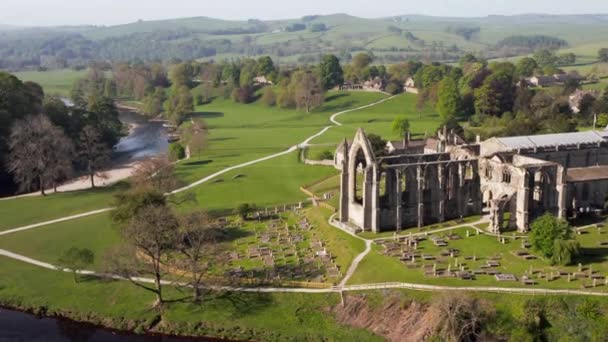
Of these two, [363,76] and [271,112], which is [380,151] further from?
[363,76]

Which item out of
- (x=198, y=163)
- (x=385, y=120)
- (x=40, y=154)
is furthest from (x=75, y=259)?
(x=385, y=120)

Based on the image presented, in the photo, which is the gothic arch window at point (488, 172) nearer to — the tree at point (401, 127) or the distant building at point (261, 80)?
the tree at point (401, 127)

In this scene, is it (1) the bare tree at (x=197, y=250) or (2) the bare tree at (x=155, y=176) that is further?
(2) the bare tree at (x=155, y=176)

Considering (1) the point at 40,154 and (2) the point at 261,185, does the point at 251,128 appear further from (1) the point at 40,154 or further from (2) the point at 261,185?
(1) the point at 40,154

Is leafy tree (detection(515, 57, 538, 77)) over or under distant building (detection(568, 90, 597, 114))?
over

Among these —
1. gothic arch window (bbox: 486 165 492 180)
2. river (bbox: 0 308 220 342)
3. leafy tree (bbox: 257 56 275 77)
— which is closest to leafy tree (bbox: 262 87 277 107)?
leafy tree (bbox: 257 56 275 77)

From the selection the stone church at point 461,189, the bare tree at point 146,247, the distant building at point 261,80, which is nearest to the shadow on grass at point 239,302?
the bare tree at point 146,247

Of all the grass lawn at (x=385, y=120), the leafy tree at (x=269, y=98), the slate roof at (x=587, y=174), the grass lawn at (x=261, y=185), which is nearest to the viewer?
the slate roof at (x=587, y=174)

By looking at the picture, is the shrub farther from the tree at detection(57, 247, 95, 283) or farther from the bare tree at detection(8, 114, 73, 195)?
the tree at detection(57, 247, 95, 283)
